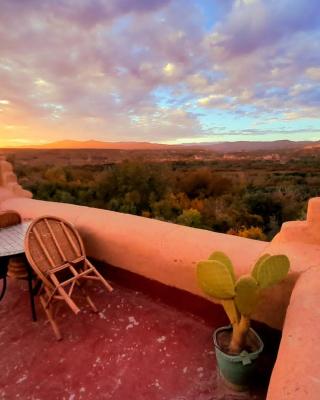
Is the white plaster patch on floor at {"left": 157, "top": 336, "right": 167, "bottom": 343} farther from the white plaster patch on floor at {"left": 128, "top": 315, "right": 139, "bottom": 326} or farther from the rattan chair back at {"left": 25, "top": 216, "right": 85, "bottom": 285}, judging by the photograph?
the rattan chair back at {"left": 25, "top": 216, "right": 85, "bottom": 285}

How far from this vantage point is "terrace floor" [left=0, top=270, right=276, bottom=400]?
6.46ft

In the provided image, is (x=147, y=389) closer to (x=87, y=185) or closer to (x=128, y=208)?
(x=128, y=208)

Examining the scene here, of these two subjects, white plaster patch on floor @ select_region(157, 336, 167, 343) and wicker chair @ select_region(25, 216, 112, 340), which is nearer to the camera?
white plaster patch on floor @ select_region(157, 336, 167, 343)

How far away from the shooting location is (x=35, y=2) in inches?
195

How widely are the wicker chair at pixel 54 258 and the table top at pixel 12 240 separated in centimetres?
15

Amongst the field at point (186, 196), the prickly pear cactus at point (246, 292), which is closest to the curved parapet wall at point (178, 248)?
the prickly pear cactus at point (246, 292)

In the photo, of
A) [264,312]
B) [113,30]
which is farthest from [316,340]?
[113,30]

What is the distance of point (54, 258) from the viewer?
2.70 meters

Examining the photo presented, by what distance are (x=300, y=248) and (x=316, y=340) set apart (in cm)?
96

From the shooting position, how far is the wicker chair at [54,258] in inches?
97.3

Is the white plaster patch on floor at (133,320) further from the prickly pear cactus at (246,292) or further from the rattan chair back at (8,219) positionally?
the rattan chair back at (8,219)

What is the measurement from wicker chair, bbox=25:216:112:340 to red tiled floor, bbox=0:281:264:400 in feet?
0.54

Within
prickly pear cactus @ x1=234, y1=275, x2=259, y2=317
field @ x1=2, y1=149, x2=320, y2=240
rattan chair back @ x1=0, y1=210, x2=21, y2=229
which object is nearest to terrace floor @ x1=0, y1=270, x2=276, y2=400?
prickly pear cactus @ x1=234, y1=275, x2=259, y2=317

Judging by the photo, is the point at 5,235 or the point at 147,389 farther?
the point at 5,235
